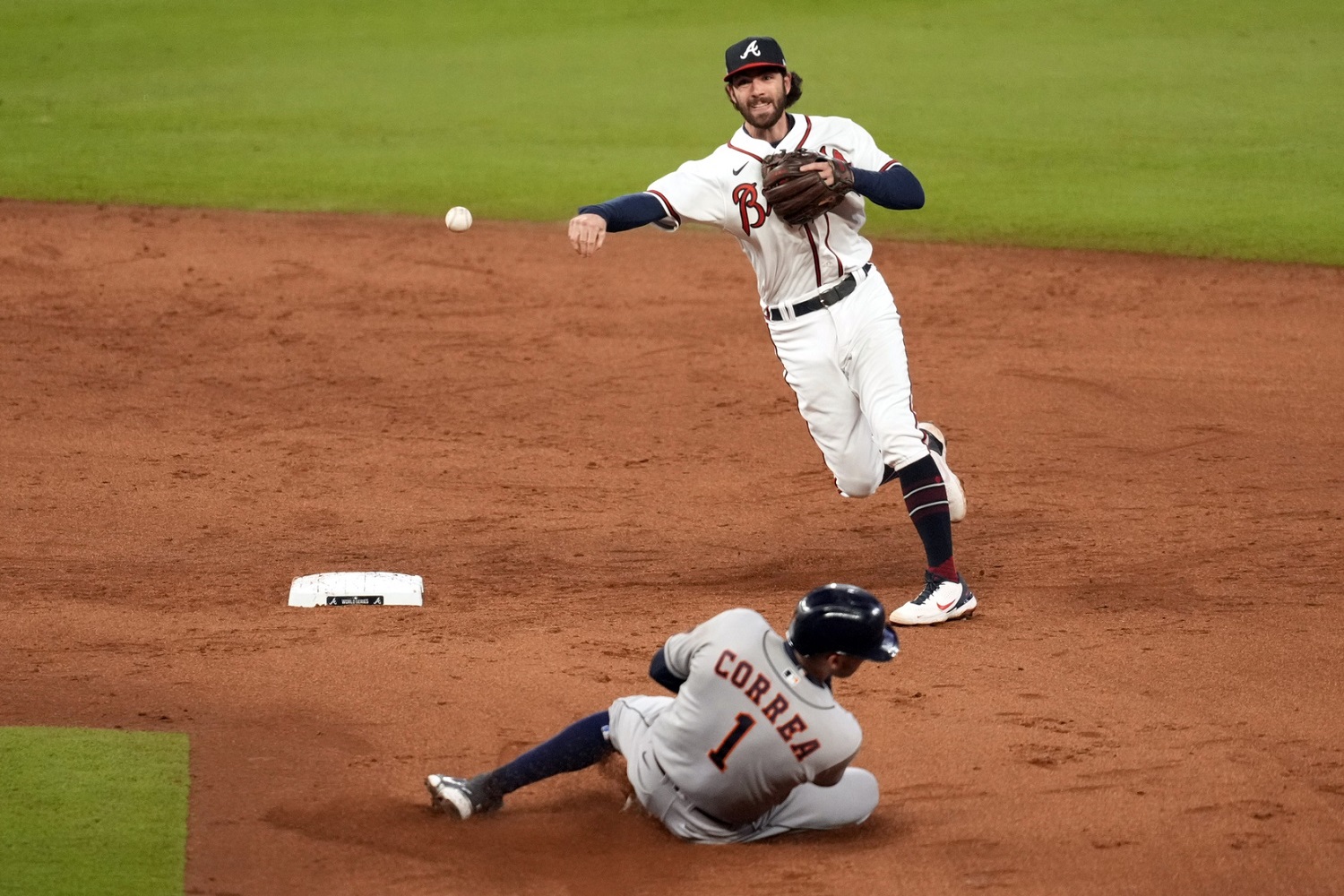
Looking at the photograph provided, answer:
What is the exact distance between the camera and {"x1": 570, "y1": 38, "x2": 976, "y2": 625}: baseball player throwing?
6.56m

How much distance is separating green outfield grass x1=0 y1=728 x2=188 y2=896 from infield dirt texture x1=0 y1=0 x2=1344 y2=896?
10 cm

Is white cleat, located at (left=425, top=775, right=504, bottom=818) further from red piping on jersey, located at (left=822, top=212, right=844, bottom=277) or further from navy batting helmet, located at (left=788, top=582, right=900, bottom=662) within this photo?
red piping on jersey, located at (left=822, top=212, right=844, bottom=277)

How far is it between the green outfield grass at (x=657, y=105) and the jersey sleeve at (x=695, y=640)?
9.25 meters

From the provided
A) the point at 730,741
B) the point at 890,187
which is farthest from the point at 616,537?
the point at 730,741

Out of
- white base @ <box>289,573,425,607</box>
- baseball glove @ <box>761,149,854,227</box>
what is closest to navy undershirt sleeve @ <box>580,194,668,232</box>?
baseball glove @ <box>761,149,854,227</box>

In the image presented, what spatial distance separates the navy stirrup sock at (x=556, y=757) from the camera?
16.0ft

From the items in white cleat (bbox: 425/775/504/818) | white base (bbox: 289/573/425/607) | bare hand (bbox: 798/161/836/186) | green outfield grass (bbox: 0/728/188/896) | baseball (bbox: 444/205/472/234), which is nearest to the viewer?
green outfield grass (bbox: 0/728/188/896)

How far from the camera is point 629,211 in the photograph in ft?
21.5


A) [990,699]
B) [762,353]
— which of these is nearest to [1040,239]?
[762,353]

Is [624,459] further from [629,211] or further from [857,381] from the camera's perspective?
[629,211]

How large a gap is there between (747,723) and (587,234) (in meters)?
2.28

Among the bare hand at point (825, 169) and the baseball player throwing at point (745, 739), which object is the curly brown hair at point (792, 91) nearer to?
the bare hand at point (825, 169)

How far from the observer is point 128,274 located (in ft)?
39.4

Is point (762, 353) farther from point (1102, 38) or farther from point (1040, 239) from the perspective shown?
point (1102, 38)
